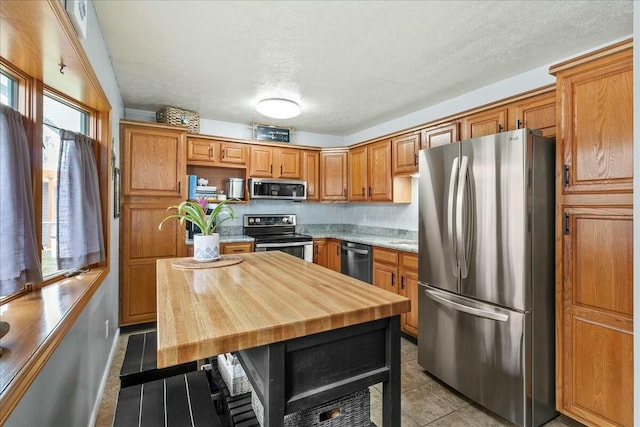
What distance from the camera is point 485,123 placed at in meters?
2.69

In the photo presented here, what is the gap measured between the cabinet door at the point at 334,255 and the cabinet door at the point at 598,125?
9.13 feet

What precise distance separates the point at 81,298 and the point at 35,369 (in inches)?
26.8

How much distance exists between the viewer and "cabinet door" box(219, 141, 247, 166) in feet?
13.4

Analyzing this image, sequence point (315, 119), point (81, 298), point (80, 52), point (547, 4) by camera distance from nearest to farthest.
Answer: point (80, 52), point (81, 298), point (547, 4), point (315, 119)

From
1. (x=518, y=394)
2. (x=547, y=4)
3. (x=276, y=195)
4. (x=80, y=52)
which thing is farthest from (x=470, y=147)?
(x=276, y=195)

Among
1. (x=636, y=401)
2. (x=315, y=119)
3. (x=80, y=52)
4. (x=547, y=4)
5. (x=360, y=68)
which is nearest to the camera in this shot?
(x=636, y=401)

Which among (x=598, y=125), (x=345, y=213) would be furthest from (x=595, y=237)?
(x=345, y=213)

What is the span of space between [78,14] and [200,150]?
2595 millimetres

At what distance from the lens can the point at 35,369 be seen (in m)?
0.97

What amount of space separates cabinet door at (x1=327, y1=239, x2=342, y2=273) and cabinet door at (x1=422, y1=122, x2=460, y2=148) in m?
1.77

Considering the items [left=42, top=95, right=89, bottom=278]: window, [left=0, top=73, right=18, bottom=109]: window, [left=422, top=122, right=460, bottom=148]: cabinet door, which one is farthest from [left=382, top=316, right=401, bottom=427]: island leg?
[left=422, top=122, right=460, bottom=148]: cabinet door

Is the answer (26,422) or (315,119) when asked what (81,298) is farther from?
(315,119)

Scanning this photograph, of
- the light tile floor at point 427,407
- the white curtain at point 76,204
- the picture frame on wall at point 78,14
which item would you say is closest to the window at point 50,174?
A: the white curtain at point 76,204

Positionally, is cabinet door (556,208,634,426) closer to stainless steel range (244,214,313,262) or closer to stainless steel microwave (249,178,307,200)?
stainless steel range (244,214,313,262)
